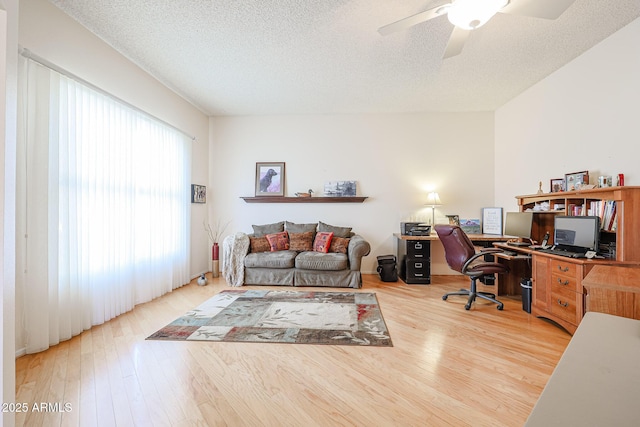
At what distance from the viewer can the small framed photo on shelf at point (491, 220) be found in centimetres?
443

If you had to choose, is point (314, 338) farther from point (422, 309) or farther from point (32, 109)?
point (32, 109)

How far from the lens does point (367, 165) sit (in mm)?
4848

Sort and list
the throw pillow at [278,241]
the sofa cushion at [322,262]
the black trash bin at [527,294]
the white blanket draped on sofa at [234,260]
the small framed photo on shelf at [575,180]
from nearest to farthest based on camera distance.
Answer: the small framed photo on shelf at [575,180] → the black trash bin at [527,294] → the sofa cushion at [322,262] → the white blanket draped on sofa at [234,260] → the throw pillow at [278,241]

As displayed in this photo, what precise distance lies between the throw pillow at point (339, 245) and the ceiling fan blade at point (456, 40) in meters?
2.83

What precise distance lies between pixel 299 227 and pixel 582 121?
13.0 ft

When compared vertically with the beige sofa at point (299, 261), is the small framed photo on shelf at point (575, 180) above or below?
above

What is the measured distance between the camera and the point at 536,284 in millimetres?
2869

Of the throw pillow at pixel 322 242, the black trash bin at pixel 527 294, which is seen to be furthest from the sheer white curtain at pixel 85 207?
the black trash bin at pixel 527 294

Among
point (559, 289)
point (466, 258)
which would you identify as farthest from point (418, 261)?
point (559, 289)

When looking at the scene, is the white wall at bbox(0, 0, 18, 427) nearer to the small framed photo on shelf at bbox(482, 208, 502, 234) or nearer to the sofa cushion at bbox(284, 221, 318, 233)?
the sofa cushion at bbox(284, 221, 318, 233)

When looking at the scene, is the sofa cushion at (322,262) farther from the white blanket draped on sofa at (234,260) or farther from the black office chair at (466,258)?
the black office chair at (466,258)

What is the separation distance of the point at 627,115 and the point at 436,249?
284 cm

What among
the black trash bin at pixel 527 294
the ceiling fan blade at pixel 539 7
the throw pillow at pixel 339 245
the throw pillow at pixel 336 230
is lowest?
the black trash bin at pixel 527 294

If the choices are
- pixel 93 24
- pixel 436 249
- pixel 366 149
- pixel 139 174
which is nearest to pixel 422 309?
pixel 436 249
